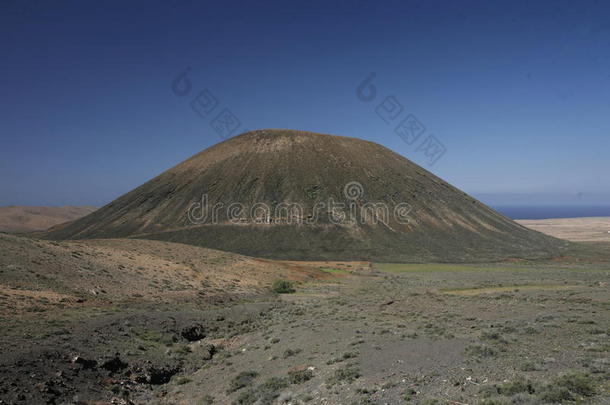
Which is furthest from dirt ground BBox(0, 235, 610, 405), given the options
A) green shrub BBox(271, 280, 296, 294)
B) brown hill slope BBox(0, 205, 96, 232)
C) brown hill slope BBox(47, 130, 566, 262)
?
brown hill slope BBox(0, 205, 96, 232)

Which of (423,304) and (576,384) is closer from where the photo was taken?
(576,384)

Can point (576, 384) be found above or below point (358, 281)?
above

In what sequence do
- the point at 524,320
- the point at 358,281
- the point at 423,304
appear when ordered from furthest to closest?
the point at 358,281 < the point at 423,304 < the point at 524,320

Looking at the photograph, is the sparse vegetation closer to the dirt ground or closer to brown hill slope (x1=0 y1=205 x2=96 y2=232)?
the dirt ground

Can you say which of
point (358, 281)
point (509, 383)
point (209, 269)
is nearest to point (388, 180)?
point (358, 281)

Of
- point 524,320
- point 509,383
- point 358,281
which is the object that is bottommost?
point 358,281

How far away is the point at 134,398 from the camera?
A: 11531mm

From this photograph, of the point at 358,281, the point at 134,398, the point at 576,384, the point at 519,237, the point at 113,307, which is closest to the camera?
the point at 576,384

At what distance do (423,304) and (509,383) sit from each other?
1546 centimetres

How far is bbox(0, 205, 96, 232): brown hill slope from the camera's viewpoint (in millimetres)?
150875

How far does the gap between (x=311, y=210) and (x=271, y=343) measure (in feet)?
229

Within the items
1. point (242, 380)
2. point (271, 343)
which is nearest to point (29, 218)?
point (271, 343)

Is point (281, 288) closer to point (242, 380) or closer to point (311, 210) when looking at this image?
point (242, 380)

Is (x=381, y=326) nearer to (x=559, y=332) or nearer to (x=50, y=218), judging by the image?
(x=559, y=332)
